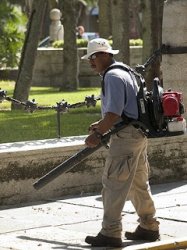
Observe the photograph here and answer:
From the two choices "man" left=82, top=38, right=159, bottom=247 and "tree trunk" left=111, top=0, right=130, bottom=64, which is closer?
"man" left=82, top=38, right=159, bottom=247

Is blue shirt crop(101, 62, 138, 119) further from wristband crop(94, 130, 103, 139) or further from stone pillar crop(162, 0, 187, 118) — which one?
stone pillar crop(162, 0, 187, 118)

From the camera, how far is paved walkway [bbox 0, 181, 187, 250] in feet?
26.8

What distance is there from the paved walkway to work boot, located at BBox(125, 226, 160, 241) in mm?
76

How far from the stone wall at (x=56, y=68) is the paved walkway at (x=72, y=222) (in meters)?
18.1

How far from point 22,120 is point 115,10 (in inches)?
124

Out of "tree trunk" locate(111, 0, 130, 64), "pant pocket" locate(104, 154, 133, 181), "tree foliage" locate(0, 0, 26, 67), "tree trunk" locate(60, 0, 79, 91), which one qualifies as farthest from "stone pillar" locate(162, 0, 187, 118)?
"tree foliage" locate(0, 0, 26, 67)

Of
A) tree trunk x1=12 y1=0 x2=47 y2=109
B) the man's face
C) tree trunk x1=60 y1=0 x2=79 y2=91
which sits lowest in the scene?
the man's face

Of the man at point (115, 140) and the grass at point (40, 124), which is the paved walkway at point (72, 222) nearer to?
the man at point (115, 140)

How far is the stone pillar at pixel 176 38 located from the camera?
1239cm

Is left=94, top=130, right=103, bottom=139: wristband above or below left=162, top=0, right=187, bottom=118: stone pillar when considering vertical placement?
below

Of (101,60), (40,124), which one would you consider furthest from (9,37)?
(101,60)

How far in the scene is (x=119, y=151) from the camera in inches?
315

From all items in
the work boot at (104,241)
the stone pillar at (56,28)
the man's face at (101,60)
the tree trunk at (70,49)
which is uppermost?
the stone pillar at (56,28)

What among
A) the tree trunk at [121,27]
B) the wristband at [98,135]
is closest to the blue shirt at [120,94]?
the wristband at [98,135]
